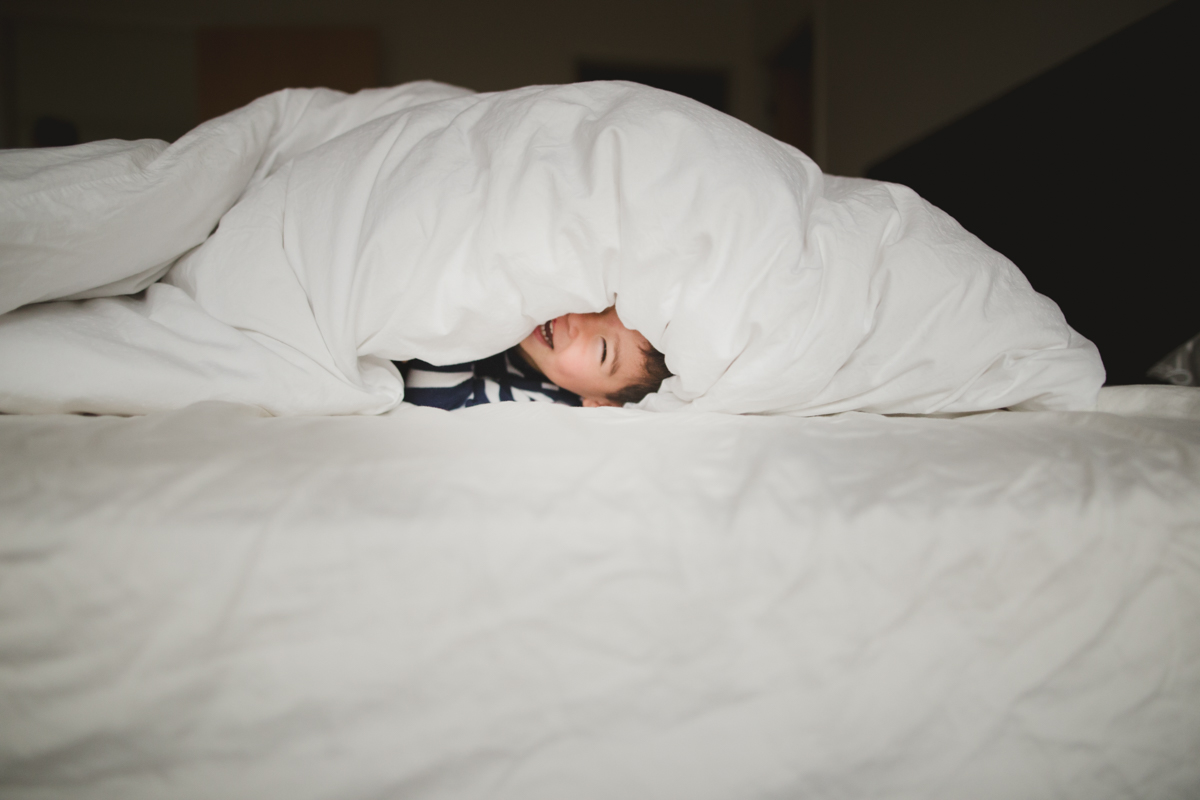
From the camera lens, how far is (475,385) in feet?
2.48

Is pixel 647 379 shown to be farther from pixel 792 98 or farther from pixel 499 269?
pixel 792 98

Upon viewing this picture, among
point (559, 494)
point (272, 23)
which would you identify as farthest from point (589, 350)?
point (272, 23)

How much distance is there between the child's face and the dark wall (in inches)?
28.1

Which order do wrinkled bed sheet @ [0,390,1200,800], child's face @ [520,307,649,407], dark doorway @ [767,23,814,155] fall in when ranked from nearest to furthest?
1. wrinkled bed sheet @ [0,390,1200,800]
2. child's face @ [520,307,649,407]
3. dark doorway @ [767,23,814,155]

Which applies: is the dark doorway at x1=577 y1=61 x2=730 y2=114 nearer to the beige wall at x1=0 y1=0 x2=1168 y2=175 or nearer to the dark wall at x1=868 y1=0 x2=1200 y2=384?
the beige wall at x1=0 y1=0 x2=1168 y2=175

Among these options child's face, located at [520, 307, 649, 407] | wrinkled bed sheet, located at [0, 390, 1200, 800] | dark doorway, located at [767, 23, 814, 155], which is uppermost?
dark doorway, located at [767, 23, 814, 155]

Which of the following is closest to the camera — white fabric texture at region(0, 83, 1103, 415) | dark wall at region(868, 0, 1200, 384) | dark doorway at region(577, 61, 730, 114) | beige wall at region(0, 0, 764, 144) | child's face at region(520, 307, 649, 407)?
white fabric texture at region(0, 83, 1103, 415)

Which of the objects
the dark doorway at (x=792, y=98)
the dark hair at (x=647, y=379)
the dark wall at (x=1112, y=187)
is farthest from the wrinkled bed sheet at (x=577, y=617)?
the dark doorway at (x=792, y=98)

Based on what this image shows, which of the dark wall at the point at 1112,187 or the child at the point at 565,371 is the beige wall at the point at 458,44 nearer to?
the dark wall at the point at 1112,187

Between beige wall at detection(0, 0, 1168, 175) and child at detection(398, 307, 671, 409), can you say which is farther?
beige wall at detection(0, 0, 1168, 175)

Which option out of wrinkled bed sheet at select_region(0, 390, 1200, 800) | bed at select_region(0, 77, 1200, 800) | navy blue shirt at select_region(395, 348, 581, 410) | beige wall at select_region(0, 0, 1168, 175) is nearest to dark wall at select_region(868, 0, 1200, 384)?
bed at select_region(0, 77, 1200, 800)

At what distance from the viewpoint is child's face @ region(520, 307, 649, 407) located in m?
0.69

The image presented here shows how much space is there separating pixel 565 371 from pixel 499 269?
0.61 ft

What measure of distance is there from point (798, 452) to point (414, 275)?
37 centimetres
